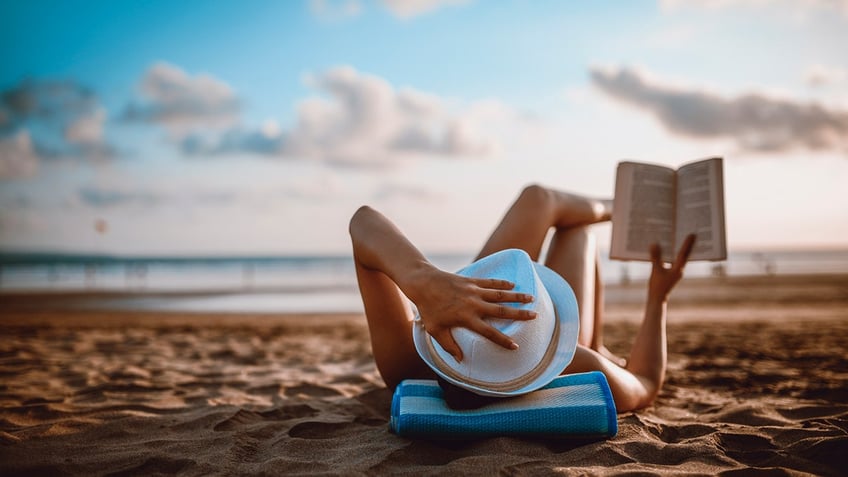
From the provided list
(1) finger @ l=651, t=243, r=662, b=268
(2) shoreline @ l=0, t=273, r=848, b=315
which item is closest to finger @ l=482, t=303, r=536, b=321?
(1) finger @ l=651, t=243, r=662, b=268

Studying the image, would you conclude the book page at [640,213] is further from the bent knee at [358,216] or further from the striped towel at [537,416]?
the bent knee at [358,216]

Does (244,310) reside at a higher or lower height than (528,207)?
lower

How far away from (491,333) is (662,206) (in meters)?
1.56

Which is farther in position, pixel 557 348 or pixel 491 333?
pixel 557 348

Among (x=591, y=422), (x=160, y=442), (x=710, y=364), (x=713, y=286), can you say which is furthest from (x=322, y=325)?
(x=713, y=286)

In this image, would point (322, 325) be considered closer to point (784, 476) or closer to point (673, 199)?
point (673, 199)

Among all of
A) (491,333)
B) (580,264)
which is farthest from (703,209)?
(491,333)

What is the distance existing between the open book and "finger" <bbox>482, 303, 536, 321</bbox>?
1.14 m

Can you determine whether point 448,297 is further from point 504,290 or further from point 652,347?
point 652,347

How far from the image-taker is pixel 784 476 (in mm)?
1730

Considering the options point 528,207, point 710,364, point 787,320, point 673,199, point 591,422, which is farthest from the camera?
point 787,320

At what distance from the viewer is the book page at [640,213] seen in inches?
107

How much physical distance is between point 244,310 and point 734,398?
10.7 metres

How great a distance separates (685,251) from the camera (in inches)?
104
